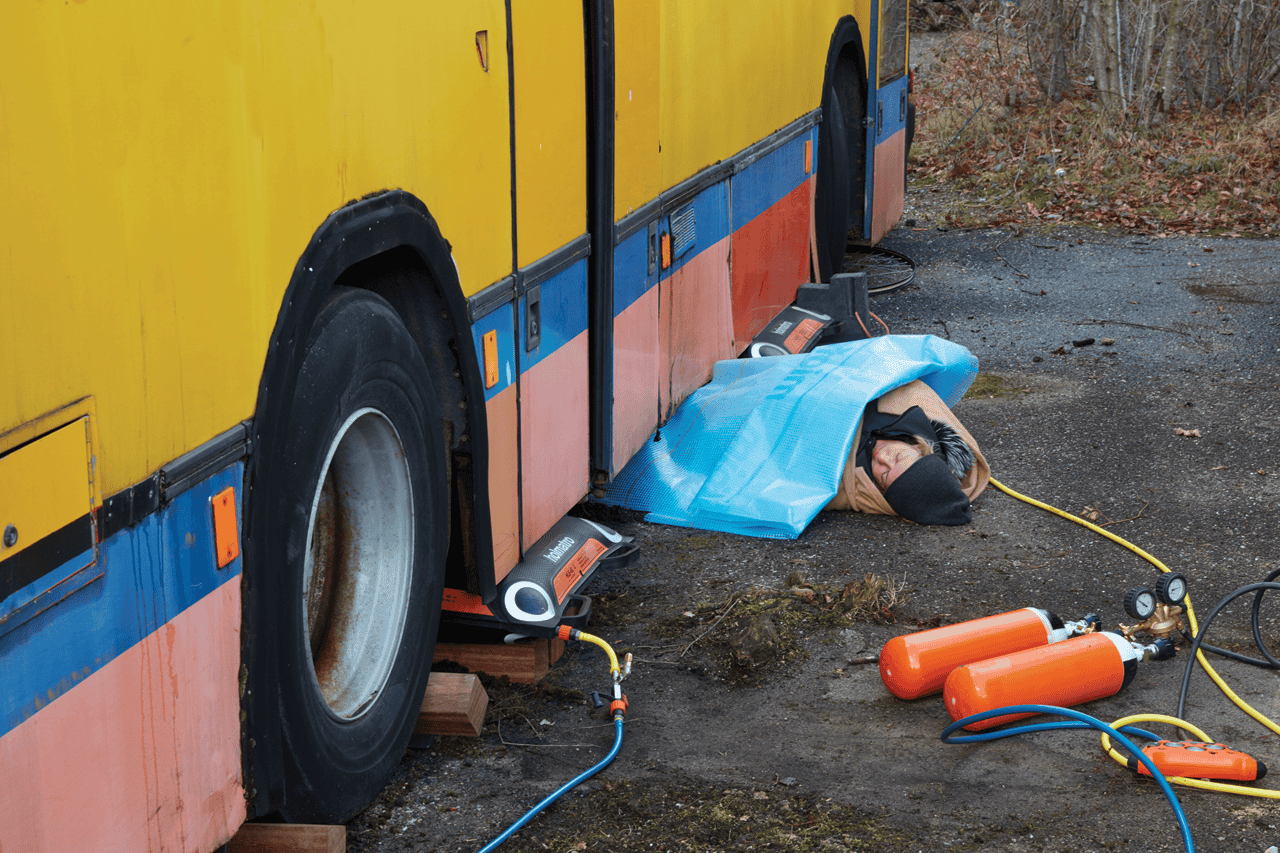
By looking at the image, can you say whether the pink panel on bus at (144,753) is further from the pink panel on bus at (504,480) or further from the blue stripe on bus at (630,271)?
the blue stripe on bus at (630,271)

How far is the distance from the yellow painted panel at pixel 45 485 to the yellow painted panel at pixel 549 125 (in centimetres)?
183

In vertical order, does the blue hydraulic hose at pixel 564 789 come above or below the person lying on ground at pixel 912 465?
below

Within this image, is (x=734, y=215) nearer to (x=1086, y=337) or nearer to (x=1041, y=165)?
(x=1086, y=337)

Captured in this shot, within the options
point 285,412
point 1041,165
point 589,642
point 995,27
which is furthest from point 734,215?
point 995,27

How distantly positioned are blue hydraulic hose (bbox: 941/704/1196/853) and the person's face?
1658 mm

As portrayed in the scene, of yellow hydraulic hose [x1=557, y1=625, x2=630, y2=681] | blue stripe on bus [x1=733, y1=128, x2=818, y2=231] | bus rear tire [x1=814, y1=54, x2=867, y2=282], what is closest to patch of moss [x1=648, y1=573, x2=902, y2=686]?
yellow hydraulic hose [x1=557, y1=625, x2=630, y2=681]

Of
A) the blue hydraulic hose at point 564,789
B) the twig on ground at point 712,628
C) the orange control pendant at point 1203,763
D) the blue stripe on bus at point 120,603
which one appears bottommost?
the twig on ground at point 712,628

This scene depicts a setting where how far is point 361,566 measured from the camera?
3084 mm

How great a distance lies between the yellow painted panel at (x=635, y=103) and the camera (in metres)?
4.25

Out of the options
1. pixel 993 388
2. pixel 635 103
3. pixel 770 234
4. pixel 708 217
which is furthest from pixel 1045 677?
pixel 770 234

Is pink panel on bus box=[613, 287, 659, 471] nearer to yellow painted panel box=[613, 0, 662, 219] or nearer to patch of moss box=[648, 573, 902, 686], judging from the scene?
yellow painted panel box=[613, 0, 662, 219]

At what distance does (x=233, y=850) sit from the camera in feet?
8.68

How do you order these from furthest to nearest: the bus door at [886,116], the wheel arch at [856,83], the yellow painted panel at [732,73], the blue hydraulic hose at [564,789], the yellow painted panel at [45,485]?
the bus door at [886,116] → the wheel arch at [856,83] → the yellow painted panel at [732,73] → the blue hydraulic hose at [564,789] → the yellow painted panel at [45,485]

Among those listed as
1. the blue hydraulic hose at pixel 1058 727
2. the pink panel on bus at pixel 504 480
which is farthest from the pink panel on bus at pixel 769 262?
the blue hydraulic hose at pixel 1058 727
